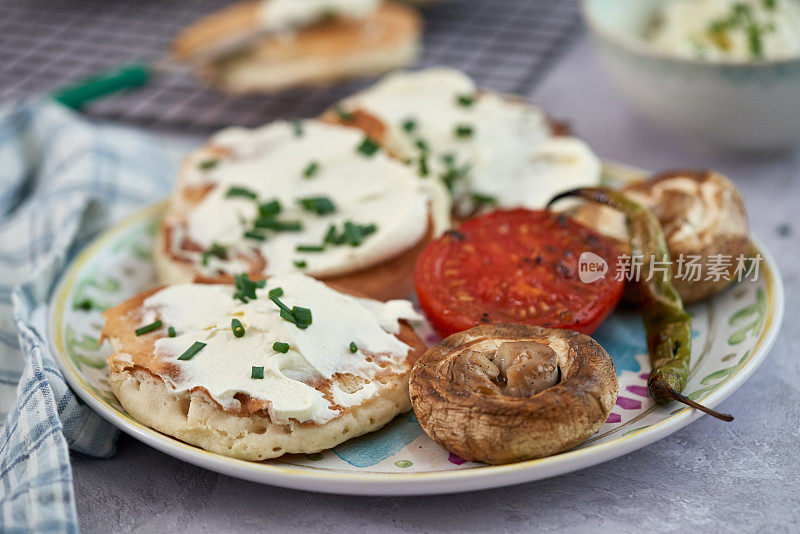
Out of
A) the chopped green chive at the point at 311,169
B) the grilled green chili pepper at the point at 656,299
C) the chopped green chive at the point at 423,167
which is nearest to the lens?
the grilled green chili pepper at the point at 656,299

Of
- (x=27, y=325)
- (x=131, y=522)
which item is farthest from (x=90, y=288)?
(x=131, y=522)

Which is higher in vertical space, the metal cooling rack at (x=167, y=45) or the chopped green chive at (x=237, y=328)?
the chopped green chive at (x=237, y=328)

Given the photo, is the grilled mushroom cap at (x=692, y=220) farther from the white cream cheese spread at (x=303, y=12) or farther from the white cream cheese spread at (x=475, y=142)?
the white cream cheese spread at (x=303, y=12)

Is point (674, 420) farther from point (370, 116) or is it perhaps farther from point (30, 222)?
point (30, 222)

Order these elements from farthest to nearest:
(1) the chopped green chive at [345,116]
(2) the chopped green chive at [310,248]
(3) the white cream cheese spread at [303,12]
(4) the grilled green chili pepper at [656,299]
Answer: (3) the white cream cheese spread at [303,12] < (1) the chopped green chive at [345,116] < (2) the chopped green chive at [310,248] < (4) the grilled green chili pepper at [656,299]

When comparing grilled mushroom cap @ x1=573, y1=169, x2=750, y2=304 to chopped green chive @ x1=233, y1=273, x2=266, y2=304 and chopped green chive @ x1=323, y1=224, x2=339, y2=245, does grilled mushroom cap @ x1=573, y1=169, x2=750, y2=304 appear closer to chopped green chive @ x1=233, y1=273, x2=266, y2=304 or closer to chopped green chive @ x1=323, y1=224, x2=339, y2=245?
chopped green chive @ x1=323, y1=224, x2=339, y2=245

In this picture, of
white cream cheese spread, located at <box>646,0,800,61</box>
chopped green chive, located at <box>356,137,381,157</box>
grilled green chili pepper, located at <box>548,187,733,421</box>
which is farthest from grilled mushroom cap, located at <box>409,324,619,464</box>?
white cream cheese spread, located at <box>646,0,800,61</box>

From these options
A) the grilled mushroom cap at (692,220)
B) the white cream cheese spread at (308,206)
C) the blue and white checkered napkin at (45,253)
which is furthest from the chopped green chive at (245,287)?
the grilled mushroom cap at (692,220)
